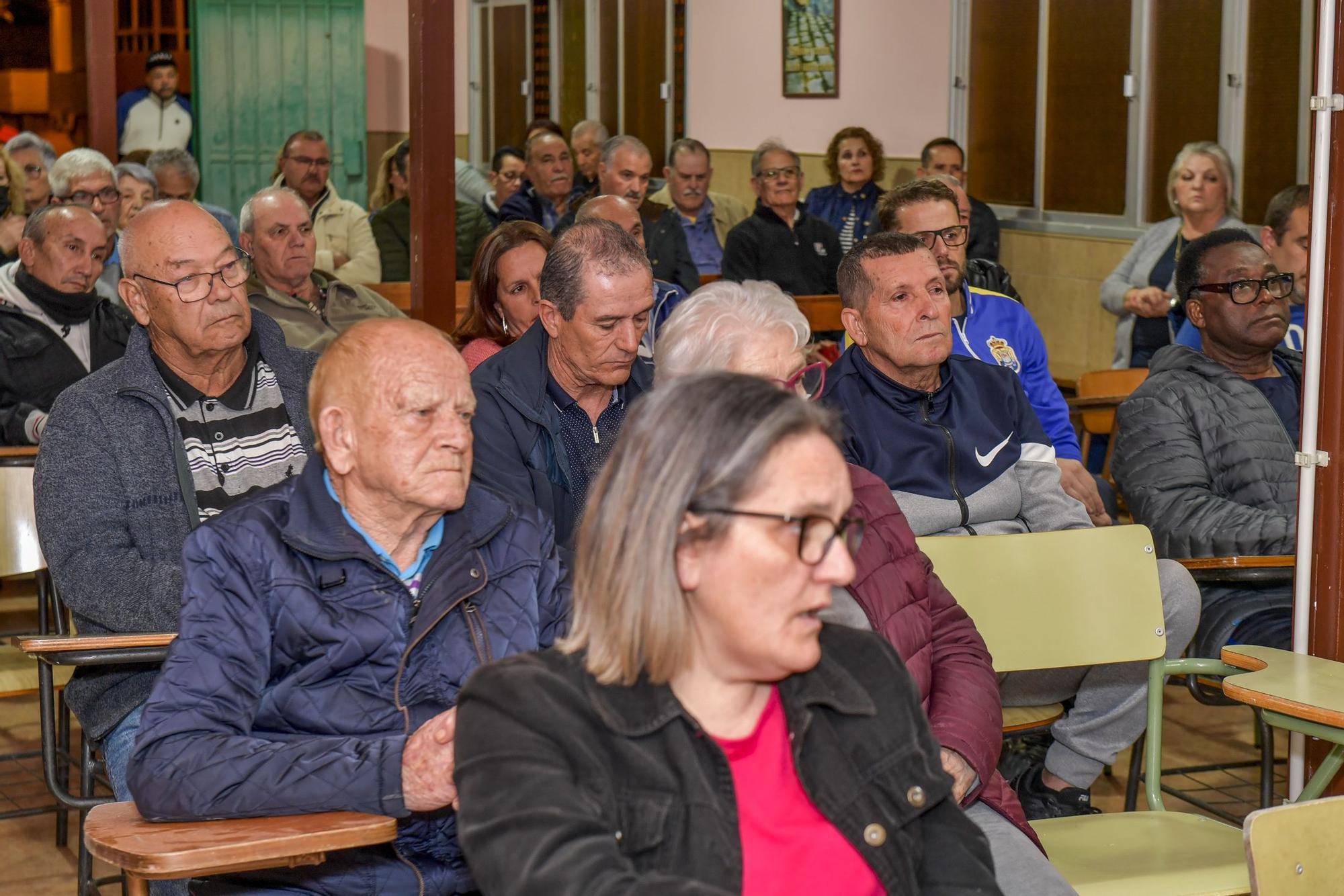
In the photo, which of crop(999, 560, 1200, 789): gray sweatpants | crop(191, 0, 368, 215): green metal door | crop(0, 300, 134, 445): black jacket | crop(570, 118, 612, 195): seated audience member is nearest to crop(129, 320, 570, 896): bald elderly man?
crop(999, 560, 1200, 789): gray sweatpants

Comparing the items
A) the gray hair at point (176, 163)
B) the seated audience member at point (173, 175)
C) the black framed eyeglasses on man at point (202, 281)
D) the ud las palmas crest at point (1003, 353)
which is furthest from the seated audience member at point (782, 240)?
the black framed eyeglasses on man at point (202, 281)

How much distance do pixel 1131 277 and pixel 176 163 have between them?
413cm

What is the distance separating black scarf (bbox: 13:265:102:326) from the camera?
15.0 ft

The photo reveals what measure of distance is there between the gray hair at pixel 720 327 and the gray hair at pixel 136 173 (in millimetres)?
4609

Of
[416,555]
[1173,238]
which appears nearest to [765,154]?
[1173,238]

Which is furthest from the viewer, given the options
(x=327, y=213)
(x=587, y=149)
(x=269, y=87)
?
(x=269, y=87)

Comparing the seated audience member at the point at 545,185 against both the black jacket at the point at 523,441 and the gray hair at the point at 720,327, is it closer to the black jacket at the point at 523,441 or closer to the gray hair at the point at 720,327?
the black jacket at the point at 523,441

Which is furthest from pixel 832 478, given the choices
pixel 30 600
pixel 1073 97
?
pixel 1073 97

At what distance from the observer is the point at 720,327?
2.40 metres

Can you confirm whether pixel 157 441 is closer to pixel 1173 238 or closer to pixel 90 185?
pixel 90 185

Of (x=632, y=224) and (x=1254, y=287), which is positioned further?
(x=632, y=224)

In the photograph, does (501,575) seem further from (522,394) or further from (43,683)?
(43,683)

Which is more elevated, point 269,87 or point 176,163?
point 269,87

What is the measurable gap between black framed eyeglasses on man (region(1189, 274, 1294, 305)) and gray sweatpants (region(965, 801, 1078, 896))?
1926 mm
